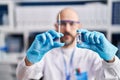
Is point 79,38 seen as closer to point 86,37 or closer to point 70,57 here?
point 86,37

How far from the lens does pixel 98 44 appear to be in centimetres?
84

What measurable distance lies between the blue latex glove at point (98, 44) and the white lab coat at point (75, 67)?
3cm

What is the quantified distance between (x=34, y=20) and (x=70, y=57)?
1099 millimetres

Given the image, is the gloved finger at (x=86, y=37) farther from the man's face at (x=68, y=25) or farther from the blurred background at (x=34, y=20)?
the blurred background at (x=34, y=20)

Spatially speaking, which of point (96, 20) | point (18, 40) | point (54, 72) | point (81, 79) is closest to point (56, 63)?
point (54, 72)

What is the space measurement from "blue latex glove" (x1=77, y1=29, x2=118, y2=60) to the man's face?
65 millimetres

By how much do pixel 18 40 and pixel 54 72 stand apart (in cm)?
124

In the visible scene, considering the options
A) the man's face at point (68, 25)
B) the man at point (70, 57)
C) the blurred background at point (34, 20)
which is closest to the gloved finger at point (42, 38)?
the man at point (70, 57)

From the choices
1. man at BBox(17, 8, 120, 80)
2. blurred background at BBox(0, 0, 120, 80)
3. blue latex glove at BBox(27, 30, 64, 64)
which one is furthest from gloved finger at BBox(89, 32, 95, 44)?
blurred background at BBox(0, 0, 120, 80)

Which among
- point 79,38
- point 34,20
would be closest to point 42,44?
point 79,38

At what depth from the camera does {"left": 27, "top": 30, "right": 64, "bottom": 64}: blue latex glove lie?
0.83 metres

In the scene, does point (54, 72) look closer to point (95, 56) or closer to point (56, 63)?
point (56, 63)

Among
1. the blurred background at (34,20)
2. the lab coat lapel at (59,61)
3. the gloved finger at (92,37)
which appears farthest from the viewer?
the blurred background at (34,20)

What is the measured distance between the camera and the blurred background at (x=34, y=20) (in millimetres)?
1938
